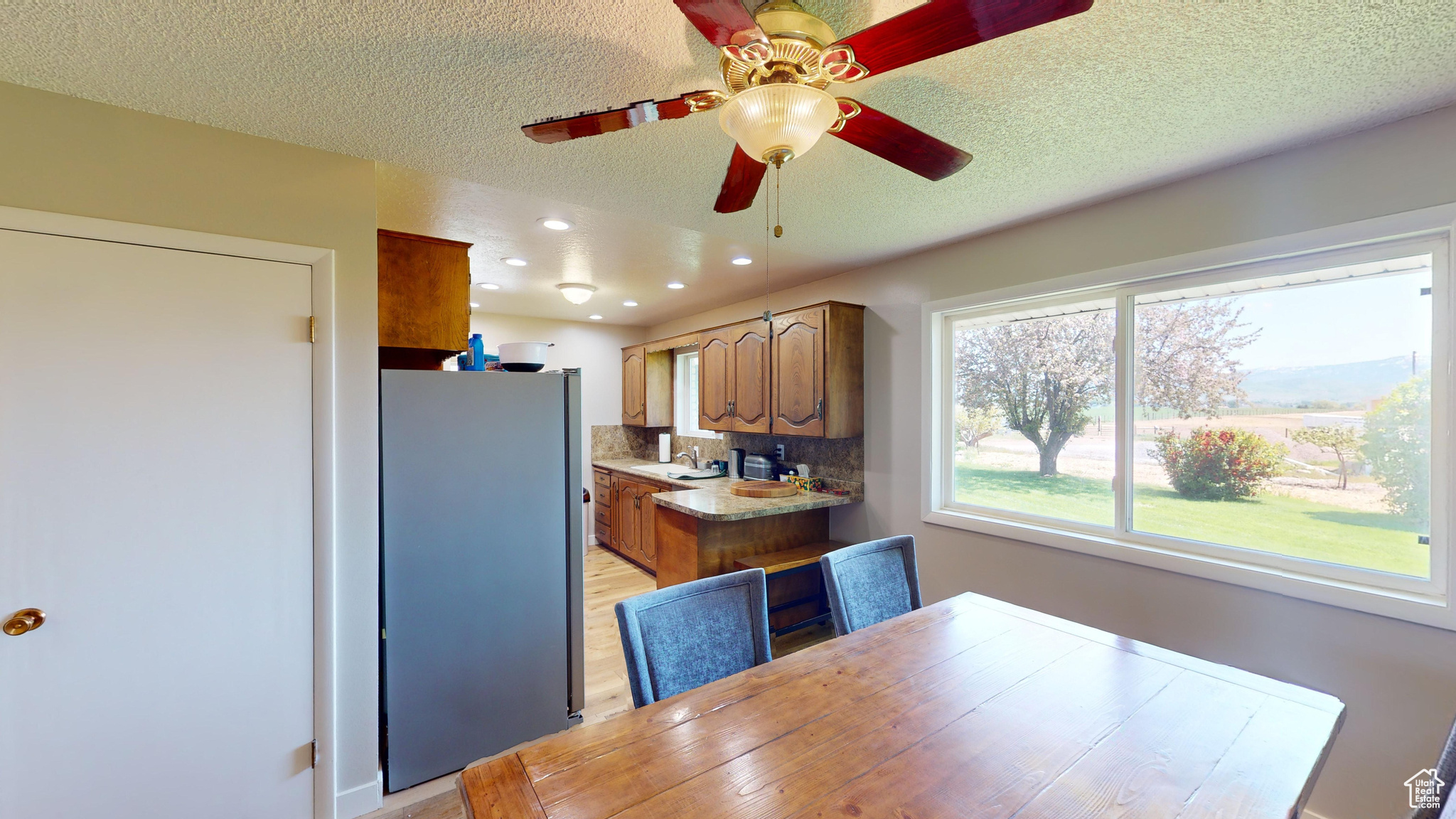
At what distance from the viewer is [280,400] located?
1742 millimetres

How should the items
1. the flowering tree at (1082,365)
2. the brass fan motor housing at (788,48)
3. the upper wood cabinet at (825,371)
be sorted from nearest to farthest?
the brass fan motor housing at (788,48) < the flowering tree at (1082,365) < the upper wood cabinet at (825,371)

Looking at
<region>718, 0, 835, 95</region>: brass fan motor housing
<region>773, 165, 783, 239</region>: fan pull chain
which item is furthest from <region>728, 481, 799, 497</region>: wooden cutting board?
<region>718, 0, 835, 95</region>: brass fan motor housing

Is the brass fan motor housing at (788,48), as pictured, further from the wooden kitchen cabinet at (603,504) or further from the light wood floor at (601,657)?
the wooden kitchen cabinet at (603,504)

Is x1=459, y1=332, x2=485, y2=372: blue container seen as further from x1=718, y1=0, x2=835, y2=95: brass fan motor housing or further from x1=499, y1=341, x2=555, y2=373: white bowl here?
x1=718, y1=0, x2=835, y2=95: brass fan motor housing

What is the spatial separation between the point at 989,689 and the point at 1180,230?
6.46 ft

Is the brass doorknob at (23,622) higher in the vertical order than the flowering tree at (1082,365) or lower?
lower

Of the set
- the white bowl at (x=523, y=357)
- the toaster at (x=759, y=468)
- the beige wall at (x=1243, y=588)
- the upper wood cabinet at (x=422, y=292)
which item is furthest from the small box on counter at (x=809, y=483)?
the upper wood cabinet at (x=422, y=292)

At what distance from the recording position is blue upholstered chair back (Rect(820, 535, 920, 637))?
5.78 feet

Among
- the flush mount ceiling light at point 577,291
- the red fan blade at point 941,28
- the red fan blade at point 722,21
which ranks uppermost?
the flush mount ceiling light at point 577,291

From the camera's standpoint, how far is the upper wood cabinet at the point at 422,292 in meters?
2.19

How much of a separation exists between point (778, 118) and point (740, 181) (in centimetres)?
41

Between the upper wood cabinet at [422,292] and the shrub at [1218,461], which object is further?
the upper wood cabinet at [422,292]

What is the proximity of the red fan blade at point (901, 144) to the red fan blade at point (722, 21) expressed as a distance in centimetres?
28

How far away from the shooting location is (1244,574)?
6.19 ft
